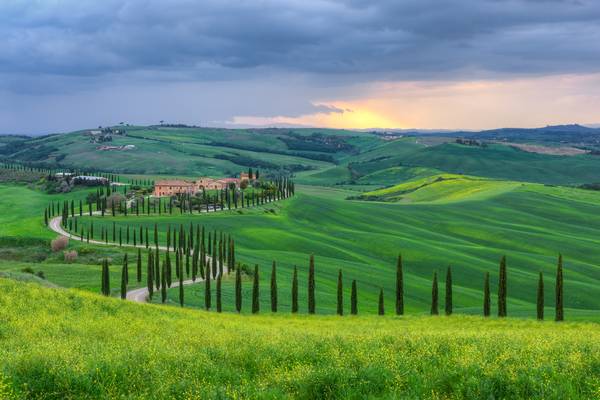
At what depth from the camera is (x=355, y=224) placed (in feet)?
570

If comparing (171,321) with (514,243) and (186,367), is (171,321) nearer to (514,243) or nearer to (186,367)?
(186,367)

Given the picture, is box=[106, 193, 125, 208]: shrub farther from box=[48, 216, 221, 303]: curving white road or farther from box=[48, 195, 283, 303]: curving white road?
box=[48, 216, 221, 303]: curving white road

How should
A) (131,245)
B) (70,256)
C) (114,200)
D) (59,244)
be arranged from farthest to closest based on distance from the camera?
(114,200)
(131,245)
(59,244)
(70,256)

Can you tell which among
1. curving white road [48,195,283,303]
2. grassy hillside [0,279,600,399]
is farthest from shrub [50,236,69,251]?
grassy hillside [0,279,600,399]

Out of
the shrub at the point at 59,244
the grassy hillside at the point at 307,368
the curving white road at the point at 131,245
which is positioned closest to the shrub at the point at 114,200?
the curving white road at the point at 131,245

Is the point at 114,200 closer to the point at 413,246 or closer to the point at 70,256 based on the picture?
the point at 70,256

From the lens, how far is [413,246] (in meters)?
135

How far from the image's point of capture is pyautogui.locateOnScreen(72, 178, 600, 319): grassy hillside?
318 ft

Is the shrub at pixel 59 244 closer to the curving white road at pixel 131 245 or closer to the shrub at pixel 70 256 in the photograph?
the curving white road at pixel 131 245

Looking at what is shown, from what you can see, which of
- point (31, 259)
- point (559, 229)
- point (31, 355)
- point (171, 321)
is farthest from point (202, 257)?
point (559, 229)

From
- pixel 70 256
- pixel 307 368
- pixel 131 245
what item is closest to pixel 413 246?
pixel 131 245

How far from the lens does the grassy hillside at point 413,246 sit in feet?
318

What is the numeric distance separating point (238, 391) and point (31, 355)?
8055 millimetres

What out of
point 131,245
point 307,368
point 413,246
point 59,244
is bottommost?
point 413,246
